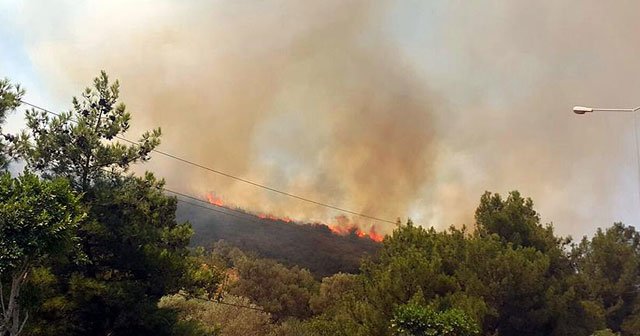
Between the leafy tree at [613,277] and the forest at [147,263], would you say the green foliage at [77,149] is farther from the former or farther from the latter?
the leafy tree at [613,277]

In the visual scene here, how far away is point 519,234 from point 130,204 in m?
20.4

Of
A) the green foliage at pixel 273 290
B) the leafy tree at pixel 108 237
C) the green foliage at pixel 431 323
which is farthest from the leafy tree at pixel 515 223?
the green foliage at pixel 273 290

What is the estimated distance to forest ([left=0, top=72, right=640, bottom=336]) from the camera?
12.4 m

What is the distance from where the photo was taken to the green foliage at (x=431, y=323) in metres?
17.1

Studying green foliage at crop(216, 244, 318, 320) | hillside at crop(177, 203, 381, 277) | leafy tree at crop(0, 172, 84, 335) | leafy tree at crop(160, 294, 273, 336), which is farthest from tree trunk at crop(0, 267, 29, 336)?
hillside at crop(177, 203, 381, 277)

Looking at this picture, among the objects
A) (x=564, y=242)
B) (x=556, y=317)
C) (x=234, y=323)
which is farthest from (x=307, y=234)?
(x=556, y=317)

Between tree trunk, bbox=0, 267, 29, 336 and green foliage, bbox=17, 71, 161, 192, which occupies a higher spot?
green foliage, bbox=17, 71, 161, 192

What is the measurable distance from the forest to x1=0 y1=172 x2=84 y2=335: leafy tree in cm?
3

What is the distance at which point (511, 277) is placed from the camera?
2177cm

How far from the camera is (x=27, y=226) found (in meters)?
11.6

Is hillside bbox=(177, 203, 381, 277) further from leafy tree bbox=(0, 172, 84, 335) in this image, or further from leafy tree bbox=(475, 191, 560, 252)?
leafy tree bbox=(0, 172, 84, 335)

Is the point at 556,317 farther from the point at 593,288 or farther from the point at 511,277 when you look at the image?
the point at 593,288

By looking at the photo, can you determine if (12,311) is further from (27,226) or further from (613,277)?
Result: (613,277)

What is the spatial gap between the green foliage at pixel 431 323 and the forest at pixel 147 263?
0.05 meters
